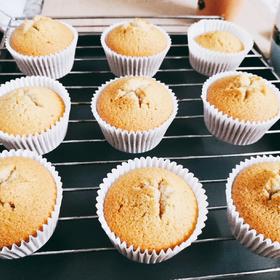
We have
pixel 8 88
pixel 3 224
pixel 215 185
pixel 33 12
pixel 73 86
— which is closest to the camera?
pixel 3 224

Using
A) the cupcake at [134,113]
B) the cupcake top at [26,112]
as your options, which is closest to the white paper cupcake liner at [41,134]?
the cupcake top at [26,112]

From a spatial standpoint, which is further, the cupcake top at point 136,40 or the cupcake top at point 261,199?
the cupcake top at point 136,40

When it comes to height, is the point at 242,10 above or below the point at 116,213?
above

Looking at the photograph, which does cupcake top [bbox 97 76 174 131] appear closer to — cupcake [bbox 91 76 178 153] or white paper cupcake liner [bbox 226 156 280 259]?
cupcake [bbox 91 76 178 153]

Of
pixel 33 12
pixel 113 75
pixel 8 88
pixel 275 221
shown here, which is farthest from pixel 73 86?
pixel 275 221

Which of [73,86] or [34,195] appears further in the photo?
[73,86]

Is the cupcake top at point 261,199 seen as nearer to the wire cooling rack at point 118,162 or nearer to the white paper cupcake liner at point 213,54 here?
the wire cooling rack at point 118,162

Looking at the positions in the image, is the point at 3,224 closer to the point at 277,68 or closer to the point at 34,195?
the point at 34,195

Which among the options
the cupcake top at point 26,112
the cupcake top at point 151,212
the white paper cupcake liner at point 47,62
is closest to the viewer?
the cupcake top at point 151,212
